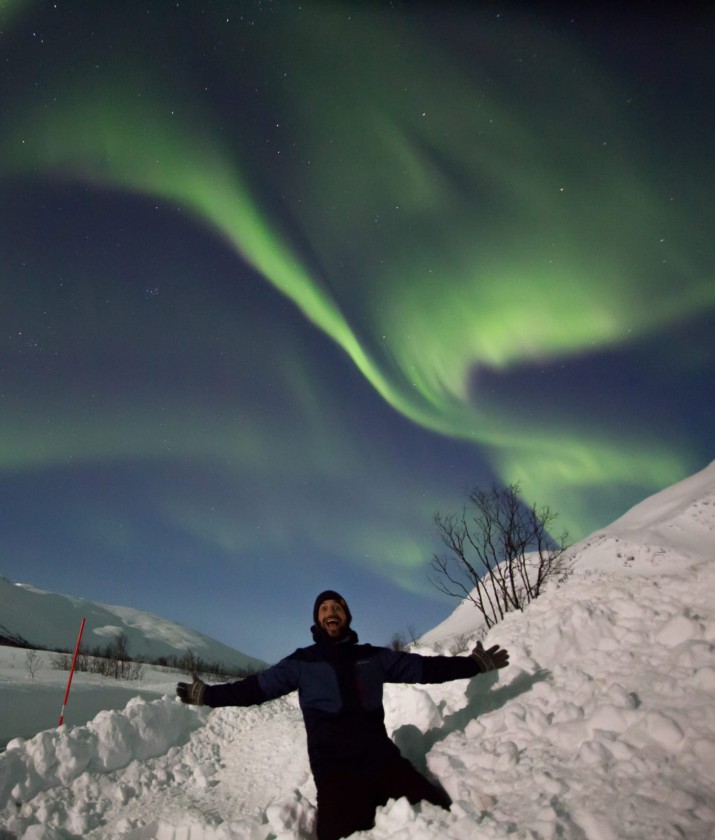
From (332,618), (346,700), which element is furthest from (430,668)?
(332,618)

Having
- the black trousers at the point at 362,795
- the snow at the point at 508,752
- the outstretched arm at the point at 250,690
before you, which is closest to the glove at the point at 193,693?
the outstretched arm at the point at 250,690

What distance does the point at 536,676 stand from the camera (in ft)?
14.8

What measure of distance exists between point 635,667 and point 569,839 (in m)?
2.04

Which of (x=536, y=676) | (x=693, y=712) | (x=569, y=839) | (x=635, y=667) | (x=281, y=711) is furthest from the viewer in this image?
(x=281, y=711)

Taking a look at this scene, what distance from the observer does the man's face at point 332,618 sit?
415cm

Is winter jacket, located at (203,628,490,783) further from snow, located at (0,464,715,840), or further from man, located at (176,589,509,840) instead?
snow, located at (0,464,715,840)

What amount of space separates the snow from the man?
326 mm

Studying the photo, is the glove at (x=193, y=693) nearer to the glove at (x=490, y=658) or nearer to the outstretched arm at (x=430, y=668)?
the outstretched arm at (x=430, y=668)

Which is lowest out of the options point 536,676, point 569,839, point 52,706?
point 569,839

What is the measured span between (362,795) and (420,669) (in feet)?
3.52

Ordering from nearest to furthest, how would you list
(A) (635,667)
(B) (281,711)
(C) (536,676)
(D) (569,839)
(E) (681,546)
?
(D) (569,839)
(A) (635,667)
(C) (536,676)
(B) (281,711)
(E) (681,546)

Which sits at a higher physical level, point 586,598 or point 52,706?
point 52,706

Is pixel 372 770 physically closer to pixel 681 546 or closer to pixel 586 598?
pixel 586 598

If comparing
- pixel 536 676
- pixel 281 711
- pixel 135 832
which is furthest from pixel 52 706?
pixel 536 676
